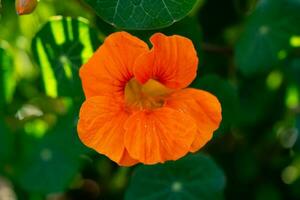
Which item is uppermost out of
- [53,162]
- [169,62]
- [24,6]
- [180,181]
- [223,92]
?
[24,6]

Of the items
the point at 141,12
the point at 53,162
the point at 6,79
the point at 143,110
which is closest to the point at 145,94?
the point at 143,110

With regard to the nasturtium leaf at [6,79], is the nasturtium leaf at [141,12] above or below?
above

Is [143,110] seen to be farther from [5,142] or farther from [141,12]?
[5,142]

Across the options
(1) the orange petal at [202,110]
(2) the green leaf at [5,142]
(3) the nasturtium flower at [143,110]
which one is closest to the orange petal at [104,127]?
(3) the nasturtium flower at [143,110]

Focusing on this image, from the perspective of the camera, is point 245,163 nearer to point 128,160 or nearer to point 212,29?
point 212,29

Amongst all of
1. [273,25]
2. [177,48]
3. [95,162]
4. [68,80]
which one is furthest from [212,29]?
[177,48]

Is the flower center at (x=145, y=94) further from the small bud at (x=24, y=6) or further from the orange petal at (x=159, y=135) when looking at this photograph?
the small bud at (x=24, y=6)
